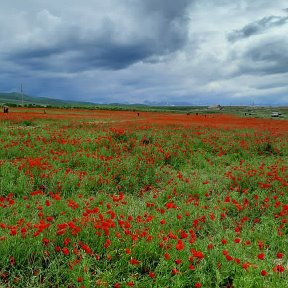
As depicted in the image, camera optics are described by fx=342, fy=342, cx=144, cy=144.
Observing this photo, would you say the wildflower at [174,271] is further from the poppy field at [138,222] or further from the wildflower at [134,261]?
the wildflower at [134,261]

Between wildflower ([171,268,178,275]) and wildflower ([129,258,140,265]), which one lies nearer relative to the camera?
wildflower ([171,268,178,275])

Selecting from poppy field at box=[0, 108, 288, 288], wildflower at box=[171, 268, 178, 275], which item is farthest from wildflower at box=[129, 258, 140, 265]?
wildflower at box=[171, 268, 178, 275]

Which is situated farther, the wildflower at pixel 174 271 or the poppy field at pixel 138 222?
the poppy field at pixel 138 222

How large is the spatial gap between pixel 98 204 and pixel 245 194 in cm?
435

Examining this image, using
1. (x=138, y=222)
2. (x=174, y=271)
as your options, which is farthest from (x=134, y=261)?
(x=138, y=222)

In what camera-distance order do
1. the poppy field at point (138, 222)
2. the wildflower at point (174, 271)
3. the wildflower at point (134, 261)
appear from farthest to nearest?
1. the poppy field at point (138, 222)
2. the wildflower at point (134, 261)
3. the wildflower at point (174, 271)

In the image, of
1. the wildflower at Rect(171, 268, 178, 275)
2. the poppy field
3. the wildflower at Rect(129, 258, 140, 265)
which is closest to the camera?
the wildflower at Rect(171, 268, 178, 275)

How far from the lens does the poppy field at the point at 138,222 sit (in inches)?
191

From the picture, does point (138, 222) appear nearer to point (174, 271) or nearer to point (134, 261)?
point (134, 261)

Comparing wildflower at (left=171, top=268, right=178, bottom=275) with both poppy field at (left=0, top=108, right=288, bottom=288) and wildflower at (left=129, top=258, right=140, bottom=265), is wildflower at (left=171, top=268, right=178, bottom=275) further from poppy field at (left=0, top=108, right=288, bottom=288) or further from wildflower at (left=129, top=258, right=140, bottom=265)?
wildflower at (left=129, top=258, right=140, bottom=265)

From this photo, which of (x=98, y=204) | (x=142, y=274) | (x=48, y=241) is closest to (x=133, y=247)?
(x=142, y=274)

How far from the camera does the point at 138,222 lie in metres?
6.29

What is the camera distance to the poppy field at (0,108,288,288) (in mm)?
4840

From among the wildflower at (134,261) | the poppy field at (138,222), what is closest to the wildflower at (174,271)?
the poppy field at (138,222)
